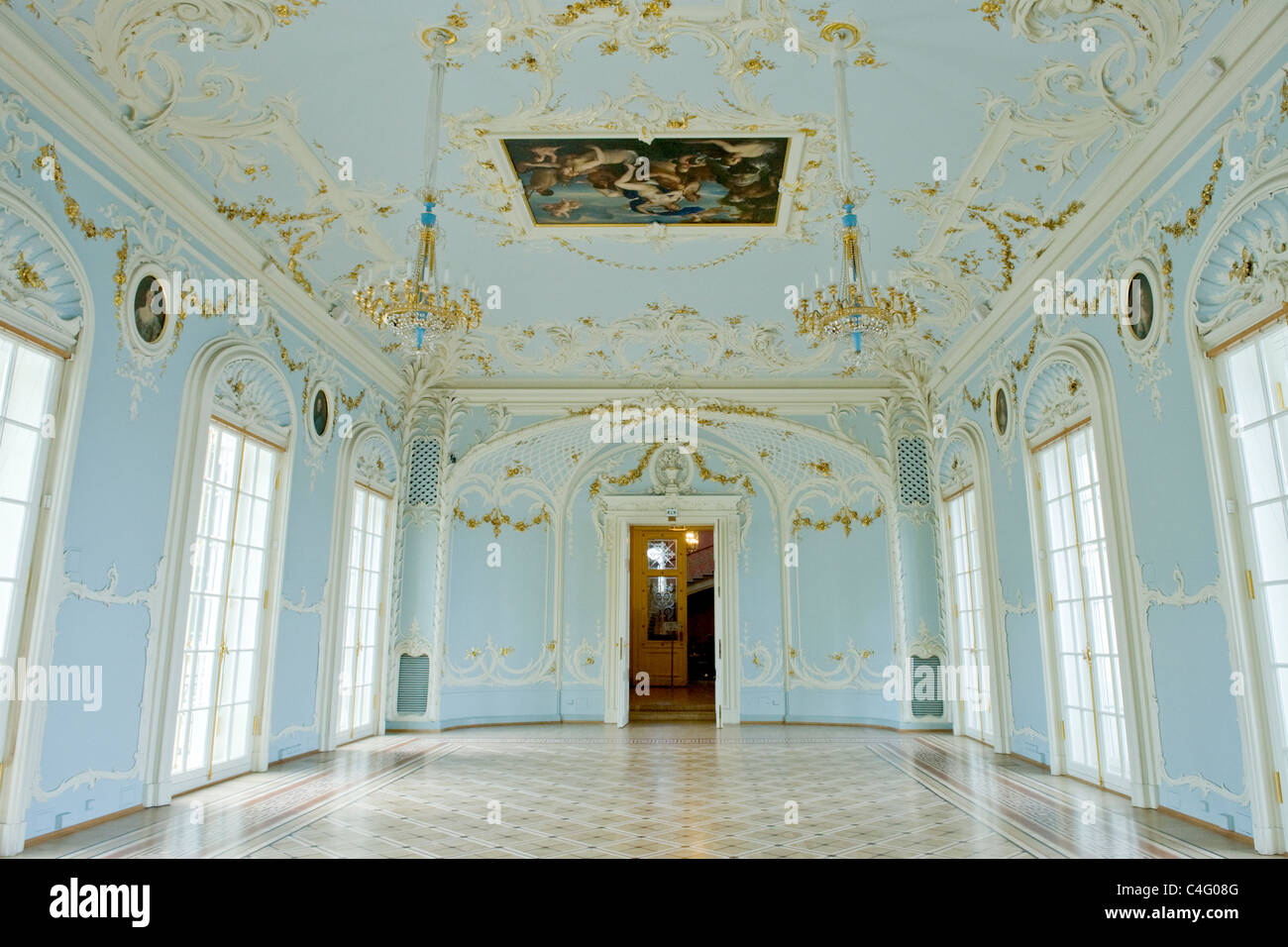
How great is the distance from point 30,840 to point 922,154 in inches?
262

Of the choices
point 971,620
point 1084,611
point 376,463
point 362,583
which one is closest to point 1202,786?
point 1084,611

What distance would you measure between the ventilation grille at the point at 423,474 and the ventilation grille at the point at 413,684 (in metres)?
1.86

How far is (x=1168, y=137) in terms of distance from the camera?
15.4ft

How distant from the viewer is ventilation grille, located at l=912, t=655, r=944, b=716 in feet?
30.2

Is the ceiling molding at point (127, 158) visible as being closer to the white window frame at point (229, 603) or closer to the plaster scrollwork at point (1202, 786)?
the white window frame at point (229, 603)

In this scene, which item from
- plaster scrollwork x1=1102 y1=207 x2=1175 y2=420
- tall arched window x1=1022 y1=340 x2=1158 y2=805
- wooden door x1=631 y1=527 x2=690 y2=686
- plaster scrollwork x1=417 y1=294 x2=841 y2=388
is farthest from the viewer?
wooden door x1=631 y1=527 x2=690 y2=686

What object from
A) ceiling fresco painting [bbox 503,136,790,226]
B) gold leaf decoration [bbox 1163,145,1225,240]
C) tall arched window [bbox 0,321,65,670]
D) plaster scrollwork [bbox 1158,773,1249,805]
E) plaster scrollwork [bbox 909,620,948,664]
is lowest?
plaster scrollwork [bbox 1158,773,1249,805]

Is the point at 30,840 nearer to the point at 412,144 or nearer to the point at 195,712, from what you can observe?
the point at 195,712

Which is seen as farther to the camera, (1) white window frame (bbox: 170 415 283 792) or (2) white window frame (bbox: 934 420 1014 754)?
(2) white window frame (bbox: 934 420 1014 754)

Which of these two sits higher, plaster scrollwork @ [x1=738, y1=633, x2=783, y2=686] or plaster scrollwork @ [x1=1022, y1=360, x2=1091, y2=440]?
plaster scrollwork @ [x1=1022, y1=360, x2=1091, y2=440]

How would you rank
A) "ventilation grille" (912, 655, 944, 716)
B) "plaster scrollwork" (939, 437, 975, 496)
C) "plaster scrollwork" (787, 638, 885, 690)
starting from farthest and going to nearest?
"plaster scrollwork" (787, 638, 885, 690) → "ventilation grille" (912, 655, 944, 716) → "plaster scrollwork" (939, 437, 975, 496)

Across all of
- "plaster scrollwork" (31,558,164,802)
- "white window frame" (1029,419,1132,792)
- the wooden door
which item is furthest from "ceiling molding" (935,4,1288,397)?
"plaster scrollwork" (31,558,164,802)

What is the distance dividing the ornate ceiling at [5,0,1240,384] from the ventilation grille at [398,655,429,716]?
424 cm

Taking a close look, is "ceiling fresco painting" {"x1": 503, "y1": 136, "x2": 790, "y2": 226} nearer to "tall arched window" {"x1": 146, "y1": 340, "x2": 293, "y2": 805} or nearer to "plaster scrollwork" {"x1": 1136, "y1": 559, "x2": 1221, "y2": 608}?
"tall arched window" {"x1": 146, "y1": 340, "x2": 293, "y2": 805}
